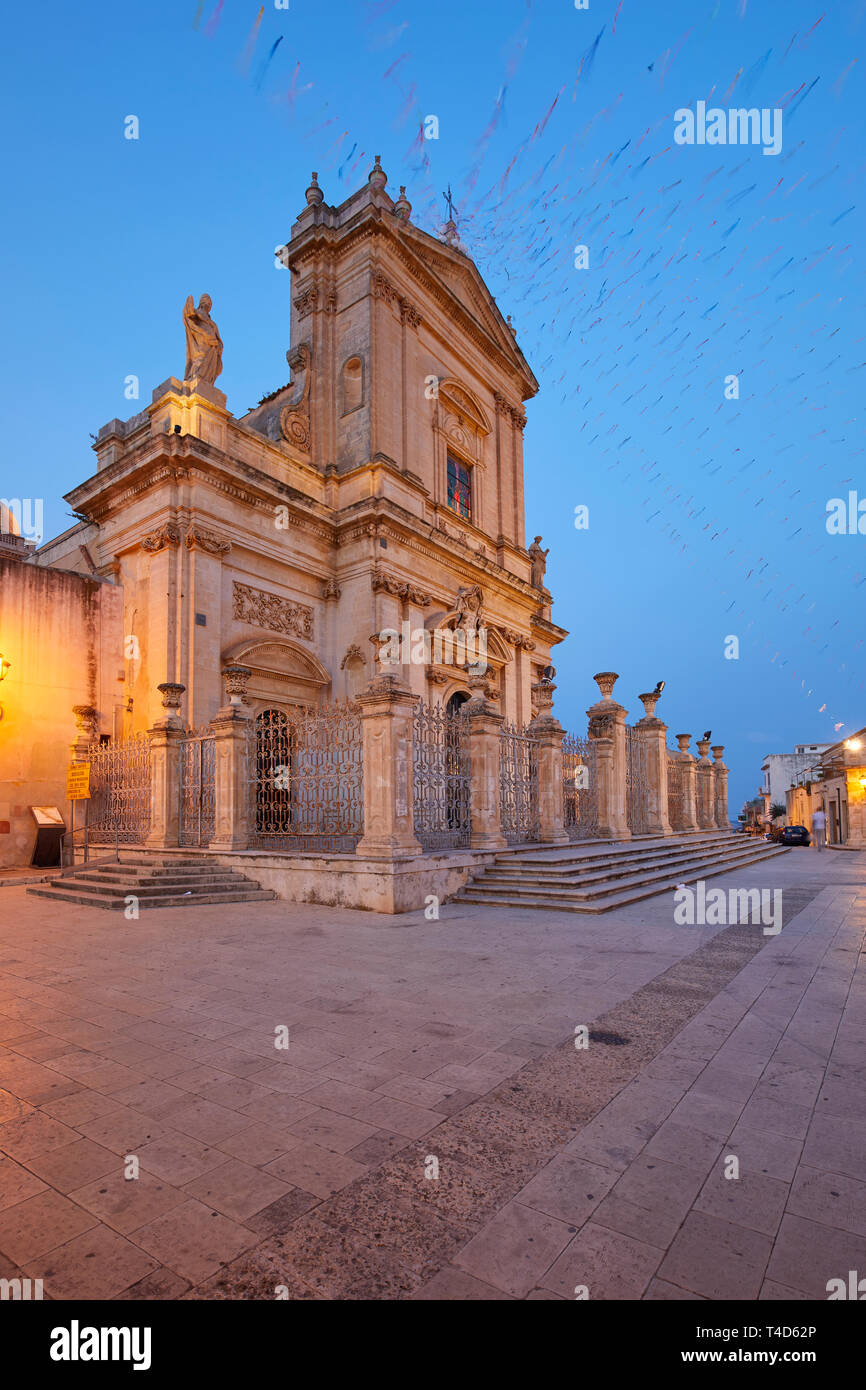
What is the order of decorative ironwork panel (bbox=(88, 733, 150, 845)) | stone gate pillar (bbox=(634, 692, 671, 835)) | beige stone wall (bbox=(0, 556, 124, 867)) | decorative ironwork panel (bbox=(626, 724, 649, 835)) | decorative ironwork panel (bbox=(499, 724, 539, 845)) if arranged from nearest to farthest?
decorative ironwork panel (bbox=(499, 724, 539, 845)), decorative ironwork panel (bbox=(88, 733, 150, 845)), beige stone wall (bbox=(0, 556, 124, 867)), decorative ironwork panel (bbox=(626, 724, 649, 835)), stone gate pillar (bbox=(634, 692, 671, 835))

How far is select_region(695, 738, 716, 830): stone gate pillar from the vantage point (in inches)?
835

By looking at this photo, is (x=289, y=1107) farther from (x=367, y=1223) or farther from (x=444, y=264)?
(x=444, y=264)

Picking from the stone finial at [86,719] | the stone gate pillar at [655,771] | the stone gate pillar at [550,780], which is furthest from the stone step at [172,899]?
the stone gate pillar at [655,771]

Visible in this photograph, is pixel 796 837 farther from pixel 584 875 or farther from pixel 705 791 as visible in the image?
pixel 584 875

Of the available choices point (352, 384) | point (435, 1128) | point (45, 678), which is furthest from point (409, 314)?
point (435, 1128)

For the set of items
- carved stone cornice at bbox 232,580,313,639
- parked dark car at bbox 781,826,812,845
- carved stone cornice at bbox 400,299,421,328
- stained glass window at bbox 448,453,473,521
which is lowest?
parked dark car at bbox 781,826,812,845

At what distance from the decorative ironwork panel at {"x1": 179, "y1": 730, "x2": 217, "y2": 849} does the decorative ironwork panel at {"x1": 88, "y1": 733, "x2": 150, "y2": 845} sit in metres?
1.01

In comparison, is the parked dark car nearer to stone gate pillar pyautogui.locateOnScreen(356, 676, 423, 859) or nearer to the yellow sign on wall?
stone gate pillar pyautogui.locateOnScreen(356, 676, 423, 859)

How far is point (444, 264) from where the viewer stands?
22.9 metres

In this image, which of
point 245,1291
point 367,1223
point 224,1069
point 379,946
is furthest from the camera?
point 379,946

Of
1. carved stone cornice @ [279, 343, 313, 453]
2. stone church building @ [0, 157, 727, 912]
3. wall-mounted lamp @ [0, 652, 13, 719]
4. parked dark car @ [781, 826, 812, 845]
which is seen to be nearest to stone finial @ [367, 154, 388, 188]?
stone church building @ [0, 157, 727, 912]

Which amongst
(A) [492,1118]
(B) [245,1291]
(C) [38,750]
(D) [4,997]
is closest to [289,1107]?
(A) [492,1118]

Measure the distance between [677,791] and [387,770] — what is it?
1285 centimetres
